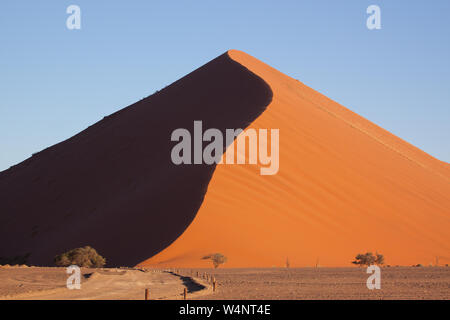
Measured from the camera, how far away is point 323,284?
24.3 m

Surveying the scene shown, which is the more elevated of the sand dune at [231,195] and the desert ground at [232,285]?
the sand dune at [231,195]

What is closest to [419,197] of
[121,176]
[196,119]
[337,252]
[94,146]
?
[337,252]

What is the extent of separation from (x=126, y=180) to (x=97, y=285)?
22.9 meters

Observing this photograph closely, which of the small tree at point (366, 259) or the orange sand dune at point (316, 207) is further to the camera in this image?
the orange sand dune at point (316, 207)

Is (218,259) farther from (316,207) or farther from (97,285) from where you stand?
(97,285)

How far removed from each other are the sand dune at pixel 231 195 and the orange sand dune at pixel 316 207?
0.08 meters

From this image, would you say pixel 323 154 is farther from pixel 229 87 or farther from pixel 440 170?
pixel 440 170

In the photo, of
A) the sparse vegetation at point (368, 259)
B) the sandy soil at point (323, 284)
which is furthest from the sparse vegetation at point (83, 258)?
the sparse vegetation at point (368, 259)

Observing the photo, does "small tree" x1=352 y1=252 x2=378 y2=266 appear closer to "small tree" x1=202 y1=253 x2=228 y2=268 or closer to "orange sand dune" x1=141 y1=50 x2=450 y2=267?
"orange sand dune" x1=141 y1=50 x2=450 y2=267

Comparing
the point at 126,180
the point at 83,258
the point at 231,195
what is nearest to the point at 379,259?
the point at 231,195

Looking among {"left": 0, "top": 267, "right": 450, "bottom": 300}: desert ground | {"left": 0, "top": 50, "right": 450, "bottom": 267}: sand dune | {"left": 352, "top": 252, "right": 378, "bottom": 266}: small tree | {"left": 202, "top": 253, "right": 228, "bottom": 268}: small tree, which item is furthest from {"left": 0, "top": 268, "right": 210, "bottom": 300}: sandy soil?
{"left": 352, "top": 252, "right": 378, "bottom": 266}: small tree

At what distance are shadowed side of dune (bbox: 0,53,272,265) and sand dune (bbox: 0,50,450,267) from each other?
0.12 metres

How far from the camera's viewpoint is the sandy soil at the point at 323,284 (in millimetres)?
19781

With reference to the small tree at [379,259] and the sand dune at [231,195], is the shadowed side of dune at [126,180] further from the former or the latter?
the small tree at [379,259]
